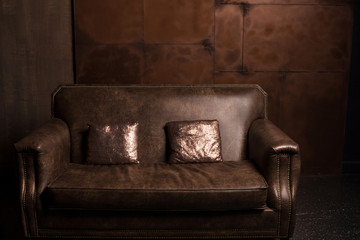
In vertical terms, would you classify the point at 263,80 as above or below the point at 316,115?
above

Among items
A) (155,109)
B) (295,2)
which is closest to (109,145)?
(155,109)

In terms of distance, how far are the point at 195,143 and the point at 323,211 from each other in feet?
3.93

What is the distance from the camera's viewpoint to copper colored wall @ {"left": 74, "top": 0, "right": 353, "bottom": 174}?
3.66 metres

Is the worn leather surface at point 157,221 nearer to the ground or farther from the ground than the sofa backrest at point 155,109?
nearer to the ground

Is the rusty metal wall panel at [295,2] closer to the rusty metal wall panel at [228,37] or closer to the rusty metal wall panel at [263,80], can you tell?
the rusty metal wall panel at [228,37]

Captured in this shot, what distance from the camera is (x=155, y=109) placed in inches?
116

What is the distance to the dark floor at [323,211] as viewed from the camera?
106 inches

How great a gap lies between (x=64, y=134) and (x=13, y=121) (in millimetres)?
1268

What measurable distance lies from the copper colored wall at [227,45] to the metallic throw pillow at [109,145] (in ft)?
3.61

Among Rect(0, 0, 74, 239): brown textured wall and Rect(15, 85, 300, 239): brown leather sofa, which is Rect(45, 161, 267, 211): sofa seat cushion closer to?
Rect(15, 85, 300, 239): brown leather sofa

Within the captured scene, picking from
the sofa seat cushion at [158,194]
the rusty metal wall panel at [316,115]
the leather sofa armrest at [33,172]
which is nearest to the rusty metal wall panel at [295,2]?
the rusty metal wall panel at [316,115]

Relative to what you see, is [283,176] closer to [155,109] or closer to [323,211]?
[323,211]

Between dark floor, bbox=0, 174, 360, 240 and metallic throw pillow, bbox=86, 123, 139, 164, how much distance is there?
0.74 meters

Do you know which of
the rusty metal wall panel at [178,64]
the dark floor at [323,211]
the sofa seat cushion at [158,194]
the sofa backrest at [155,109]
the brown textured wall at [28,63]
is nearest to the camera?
the sofa seat cushion at [158,194]
